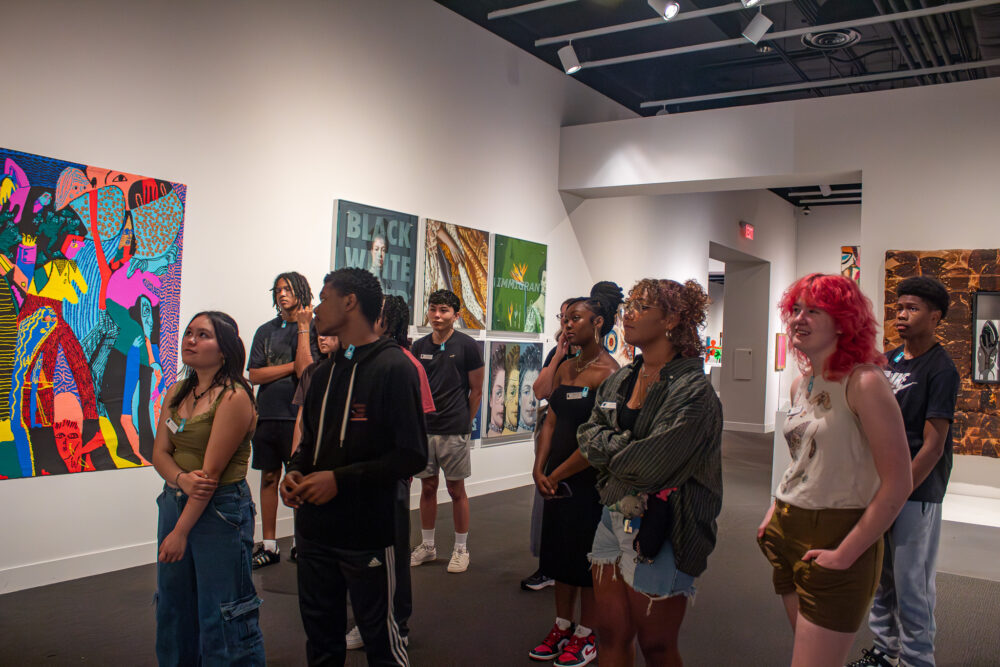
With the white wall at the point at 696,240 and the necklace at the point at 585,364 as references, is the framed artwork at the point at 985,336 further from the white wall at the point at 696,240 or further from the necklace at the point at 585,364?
the necklace at the point at 585,364

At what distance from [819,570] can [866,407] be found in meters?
0.43

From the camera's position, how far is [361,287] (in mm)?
2322

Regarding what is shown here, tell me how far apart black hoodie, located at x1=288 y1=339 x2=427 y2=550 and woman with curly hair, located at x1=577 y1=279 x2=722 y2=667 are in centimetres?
57

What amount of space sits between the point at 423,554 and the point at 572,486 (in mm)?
2033

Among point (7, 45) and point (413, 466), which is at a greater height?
point (7, 45)

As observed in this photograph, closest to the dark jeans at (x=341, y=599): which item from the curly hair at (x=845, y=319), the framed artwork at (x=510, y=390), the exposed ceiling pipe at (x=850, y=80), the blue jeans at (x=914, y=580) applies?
the curly hair at (x=845, y=319)

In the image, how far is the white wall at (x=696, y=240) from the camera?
908cm

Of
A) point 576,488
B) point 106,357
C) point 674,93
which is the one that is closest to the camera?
point 576,488

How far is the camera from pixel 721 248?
12.5 metres

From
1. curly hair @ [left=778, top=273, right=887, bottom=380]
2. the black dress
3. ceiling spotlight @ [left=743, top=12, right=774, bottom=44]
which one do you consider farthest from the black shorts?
ceiling spotlight @ [left=743, top=12, right=774, bottom=44]

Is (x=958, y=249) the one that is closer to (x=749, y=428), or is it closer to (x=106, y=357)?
(x=106, y=357)

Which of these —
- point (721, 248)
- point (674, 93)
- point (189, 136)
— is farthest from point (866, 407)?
point (721, 248)

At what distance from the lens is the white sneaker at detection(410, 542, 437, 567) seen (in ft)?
15.4

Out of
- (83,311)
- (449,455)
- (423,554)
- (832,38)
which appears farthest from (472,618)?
(832,38)
